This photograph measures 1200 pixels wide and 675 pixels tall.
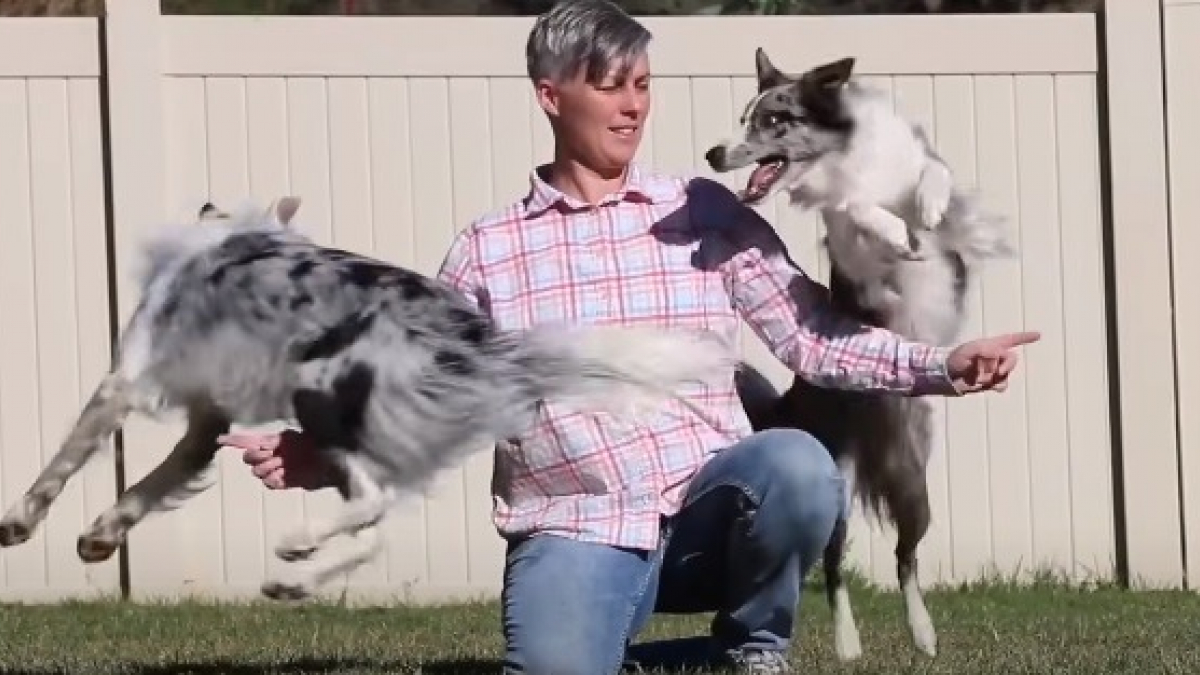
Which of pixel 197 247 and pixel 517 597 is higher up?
pixel 197 247

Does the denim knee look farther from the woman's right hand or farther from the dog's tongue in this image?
the woman's right hand

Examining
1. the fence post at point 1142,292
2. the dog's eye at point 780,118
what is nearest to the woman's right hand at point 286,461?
the dog's eye at point 780,118

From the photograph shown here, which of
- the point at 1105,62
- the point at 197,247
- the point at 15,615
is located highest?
the point at 1105,62

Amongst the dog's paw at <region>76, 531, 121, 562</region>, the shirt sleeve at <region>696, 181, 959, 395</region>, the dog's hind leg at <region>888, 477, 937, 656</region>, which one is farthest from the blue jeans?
the dog's hind leg at <region>888, 477, 937, 656</region>

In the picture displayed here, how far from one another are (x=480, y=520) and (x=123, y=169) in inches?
58.1

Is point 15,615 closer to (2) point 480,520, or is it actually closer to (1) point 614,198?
(2) point 480,520

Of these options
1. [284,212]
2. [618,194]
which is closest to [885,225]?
[618,194]

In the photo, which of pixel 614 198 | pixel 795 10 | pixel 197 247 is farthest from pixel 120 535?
pixel 795 10

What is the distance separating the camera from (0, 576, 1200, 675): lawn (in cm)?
593

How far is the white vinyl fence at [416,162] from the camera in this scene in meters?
8.23

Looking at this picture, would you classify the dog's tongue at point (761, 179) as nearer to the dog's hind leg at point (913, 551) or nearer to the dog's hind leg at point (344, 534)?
the dog's hind leg at point (913, 551)

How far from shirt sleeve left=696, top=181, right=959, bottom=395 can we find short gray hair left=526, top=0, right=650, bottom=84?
1.23 ft

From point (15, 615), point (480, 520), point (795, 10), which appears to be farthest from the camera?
point (795, 10)

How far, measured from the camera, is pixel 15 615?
782cm
